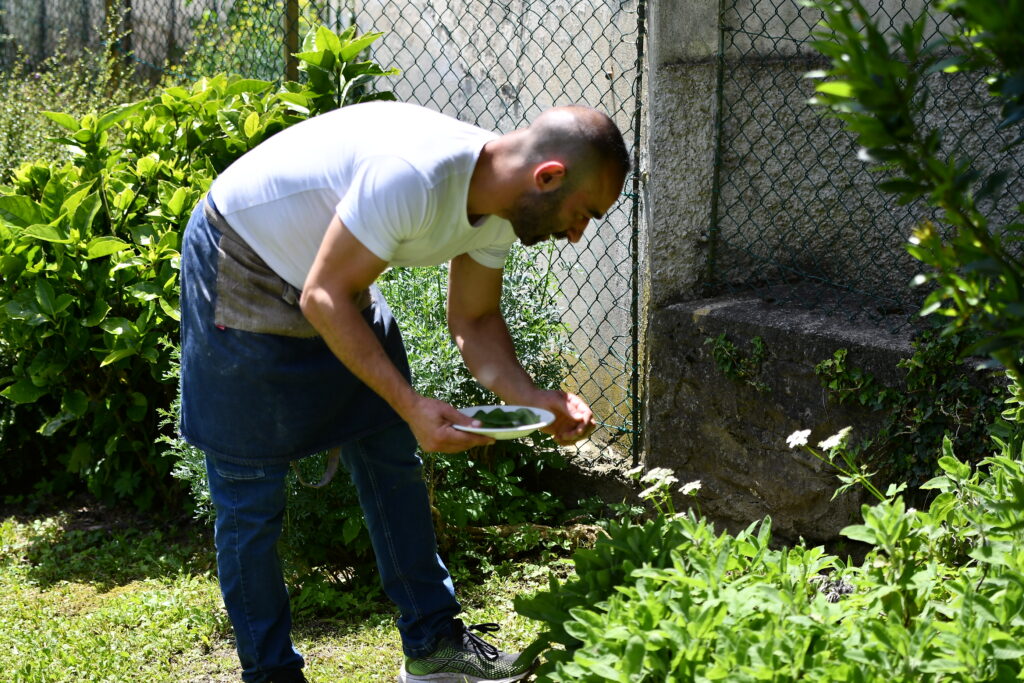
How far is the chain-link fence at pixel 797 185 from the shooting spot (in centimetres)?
367

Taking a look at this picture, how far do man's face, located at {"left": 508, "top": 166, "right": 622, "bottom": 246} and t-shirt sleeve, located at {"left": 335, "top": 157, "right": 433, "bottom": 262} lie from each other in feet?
0.73

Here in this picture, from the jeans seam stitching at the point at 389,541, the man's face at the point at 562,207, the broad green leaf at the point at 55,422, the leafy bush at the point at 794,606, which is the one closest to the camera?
the leafy bush at the point at 794,606

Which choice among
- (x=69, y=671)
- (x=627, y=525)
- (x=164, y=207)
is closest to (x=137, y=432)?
(x=164, y=207)

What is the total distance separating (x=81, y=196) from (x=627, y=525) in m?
2.61

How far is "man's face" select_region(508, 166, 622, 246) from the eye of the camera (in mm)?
2355

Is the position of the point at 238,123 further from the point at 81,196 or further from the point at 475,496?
the point at 475,496

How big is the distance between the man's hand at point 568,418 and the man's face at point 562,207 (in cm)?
47

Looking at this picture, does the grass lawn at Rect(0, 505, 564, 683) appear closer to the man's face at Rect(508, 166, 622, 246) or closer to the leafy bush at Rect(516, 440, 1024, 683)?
the leafy bush at Rect(516, 440, 1024, 683)

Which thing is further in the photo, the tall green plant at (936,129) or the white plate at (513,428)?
the white plate at (513,428)

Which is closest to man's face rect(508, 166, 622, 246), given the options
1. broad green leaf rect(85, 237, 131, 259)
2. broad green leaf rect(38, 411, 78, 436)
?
broad green leaf rect(85, 237, 131, 259)

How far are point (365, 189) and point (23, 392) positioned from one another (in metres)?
2.34

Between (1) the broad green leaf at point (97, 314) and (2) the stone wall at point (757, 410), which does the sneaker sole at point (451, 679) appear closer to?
(2) the stone wall at point (757, 410)

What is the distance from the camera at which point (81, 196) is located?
3922 mm

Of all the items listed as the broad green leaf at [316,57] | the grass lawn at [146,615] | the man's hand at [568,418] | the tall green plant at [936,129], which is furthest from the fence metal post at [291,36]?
the tall green plant at [936,129]
